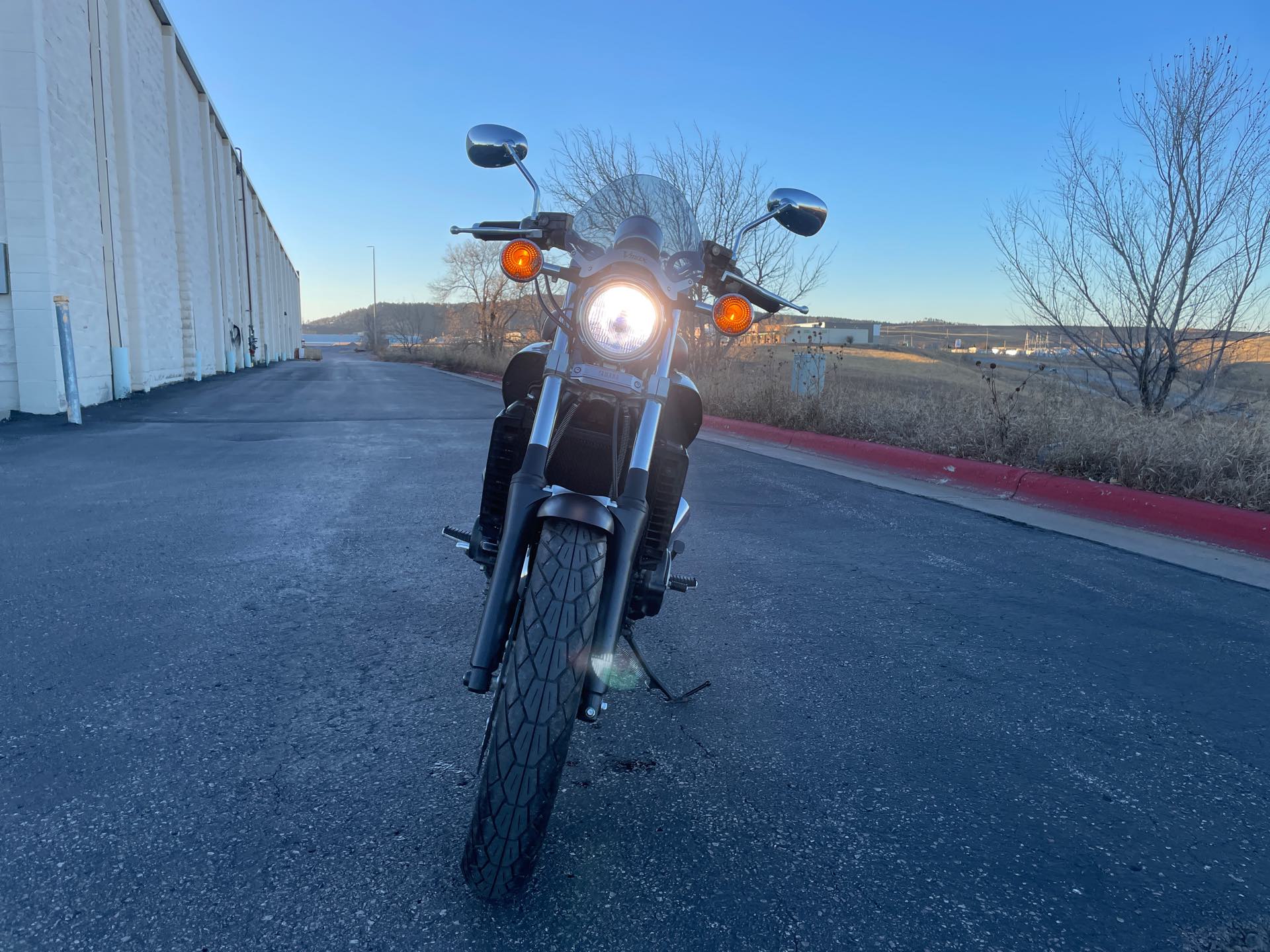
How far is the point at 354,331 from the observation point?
19450cm

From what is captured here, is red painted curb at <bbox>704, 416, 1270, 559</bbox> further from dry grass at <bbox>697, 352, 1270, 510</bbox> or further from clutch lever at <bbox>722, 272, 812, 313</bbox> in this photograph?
clutch lever at <bbox>722, 272, 812, 313</bbox>

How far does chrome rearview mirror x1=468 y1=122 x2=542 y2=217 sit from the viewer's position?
2949mm

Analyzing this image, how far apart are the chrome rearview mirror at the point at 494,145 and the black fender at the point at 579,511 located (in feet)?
5.29

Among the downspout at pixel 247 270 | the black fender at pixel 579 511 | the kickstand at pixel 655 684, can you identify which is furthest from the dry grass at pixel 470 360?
the black fender at pixel 579 511

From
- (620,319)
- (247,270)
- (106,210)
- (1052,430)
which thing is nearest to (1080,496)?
(1052,430)

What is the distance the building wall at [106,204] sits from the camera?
424 inches

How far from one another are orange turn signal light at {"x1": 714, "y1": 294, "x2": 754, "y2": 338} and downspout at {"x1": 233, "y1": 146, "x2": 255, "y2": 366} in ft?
121

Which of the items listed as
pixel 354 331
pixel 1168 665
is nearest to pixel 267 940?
pixel 1168 665

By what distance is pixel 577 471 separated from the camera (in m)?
2.51

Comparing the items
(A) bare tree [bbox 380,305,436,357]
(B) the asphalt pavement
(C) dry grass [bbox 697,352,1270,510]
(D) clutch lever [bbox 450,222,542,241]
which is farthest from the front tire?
(A) bare tree [bbox 380,305,436,357]

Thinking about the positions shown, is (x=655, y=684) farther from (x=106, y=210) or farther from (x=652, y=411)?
(x=106, y=210)

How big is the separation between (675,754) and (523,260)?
1653 millimetres

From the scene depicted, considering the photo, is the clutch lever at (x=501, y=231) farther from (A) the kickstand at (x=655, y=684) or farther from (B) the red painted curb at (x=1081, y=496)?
(B) the red painted curb at (x=1081, y=496)

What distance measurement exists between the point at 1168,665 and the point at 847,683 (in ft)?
4.83
